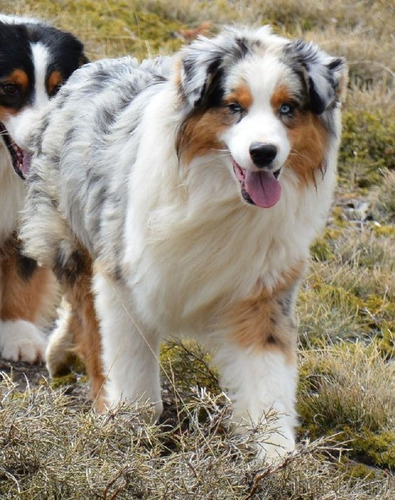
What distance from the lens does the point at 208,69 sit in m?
4.35

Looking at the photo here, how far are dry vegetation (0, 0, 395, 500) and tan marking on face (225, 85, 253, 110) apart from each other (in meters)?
1.10

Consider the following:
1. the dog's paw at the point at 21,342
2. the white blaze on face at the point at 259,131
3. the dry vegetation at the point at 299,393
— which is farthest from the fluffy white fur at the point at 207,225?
the dog's paw at the point at 21,342

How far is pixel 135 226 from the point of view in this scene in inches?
185

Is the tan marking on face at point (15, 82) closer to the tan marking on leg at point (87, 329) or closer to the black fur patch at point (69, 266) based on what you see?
the black fur patch at point (69, 266)

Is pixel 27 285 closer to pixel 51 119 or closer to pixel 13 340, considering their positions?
pixel 13 340

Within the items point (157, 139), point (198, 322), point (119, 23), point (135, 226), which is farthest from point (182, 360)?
point (119, 23)

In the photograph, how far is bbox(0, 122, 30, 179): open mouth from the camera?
20.0 ft

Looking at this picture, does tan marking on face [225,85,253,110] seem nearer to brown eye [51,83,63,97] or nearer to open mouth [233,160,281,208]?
open mouth [233,160,281,208]

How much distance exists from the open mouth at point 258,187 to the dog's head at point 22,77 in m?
1.96

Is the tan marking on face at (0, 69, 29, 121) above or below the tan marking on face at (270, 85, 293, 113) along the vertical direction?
below

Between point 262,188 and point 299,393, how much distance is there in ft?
4.32

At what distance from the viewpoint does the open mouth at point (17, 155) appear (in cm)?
609

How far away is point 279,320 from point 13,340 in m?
2.27

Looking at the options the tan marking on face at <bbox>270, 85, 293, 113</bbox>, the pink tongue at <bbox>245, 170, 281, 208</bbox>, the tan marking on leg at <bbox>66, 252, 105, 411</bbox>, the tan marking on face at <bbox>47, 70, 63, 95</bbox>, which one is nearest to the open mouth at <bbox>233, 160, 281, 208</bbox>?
the pink tongue at <bbox>245, 170, 281, 208</bbox>
